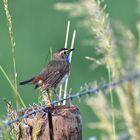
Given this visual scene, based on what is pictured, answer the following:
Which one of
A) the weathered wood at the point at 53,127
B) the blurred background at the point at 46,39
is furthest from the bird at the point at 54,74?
the blurred background at the point at 46,39

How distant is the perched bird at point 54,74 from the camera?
6.63 meters

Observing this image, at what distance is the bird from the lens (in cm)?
660

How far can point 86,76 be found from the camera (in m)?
12.3

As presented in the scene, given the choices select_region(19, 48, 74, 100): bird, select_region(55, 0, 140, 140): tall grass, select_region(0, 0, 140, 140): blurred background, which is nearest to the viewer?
select_region(55, 0, 140, 140): tall grass

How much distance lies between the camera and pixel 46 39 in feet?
44.8

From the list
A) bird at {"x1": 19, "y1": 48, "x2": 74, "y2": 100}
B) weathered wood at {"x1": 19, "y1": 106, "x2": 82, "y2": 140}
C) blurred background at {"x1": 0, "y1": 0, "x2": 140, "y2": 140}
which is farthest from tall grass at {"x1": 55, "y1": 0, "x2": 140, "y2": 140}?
blurred background at {"x1": 0, "y1": 0, "x2": 140, "y2": 140}

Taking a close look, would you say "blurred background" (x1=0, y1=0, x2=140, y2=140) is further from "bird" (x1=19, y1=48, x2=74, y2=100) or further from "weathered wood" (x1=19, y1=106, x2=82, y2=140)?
"weathered wood" (x1=19, y1=106, x2=82, y2=140)

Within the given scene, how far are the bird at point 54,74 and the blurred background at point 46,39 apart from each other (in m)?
3.51

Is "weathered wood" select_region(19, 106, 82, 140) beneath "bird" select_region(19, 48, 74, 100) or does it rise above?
above

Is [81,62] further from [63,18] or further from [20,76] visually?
[63,18]

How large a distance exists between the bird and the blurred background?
3513mm

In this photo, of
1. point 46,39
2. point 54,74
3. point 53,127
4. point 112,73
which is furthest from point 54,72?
point 46,39

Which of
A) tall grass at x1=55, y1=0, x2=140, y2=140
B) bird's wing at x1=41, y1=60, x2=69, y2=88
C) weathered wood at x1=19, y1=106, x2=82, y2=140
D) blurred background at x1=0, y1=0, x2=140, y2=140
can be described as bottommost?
blurred background at x1=0, y1=0, x2=140, y2=140

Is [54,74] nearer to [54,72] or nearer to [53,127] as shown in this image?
[54,72]
